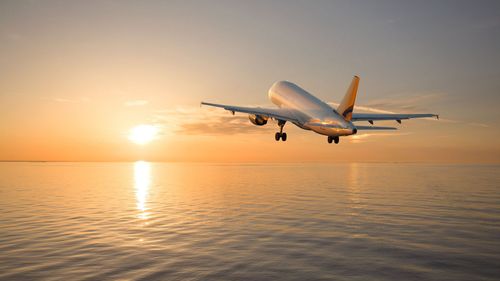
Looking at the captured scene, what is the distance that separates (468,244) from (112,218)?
27319mm

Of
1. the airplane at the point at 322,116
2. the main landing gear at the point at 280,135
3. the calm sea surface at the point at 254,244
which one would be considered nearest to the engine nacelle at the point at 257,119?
the airplane at the point at 322,116

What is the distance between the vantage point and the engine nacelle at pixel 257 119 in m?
51.6

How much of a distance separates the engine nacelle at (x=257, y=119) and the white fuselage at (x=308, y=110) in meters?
4.35

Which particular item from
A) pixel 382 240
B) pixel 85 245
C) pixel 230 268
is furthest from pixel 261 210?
pixel 230 268

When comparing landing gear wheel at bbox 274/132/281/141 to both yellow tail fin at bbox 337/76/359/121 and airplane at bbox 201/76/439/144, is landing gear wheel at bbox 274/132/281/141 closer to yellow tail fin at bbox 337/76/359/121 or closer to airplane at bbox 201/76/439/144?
airplane at bbox 201/76/439/144

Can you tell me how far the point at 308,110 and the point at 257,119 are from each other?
300 inches

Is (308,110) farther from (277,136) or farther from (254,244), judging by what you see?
(254,244)

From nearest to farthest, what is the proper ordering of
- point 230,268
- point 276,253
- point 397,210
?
point 230,268 < point 276,253 < point 397,210

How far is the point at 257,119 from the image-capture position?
5194cm

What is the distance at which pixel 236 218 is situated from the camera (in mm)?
34375

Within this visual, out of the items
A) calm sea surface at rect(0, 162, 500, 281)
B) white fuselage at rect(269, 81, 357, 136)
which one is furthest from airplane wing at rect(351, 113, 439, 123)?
calm sea surface at rect(0, 162, 500, 281)

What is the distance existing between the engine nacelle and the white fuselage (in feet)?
14.3

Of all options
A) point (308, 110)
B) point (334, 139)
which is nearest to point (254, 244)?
point (334, 139)

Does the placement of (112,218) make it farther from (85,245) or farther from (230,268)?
(230,268)
